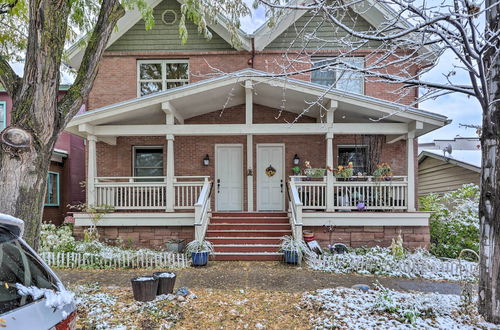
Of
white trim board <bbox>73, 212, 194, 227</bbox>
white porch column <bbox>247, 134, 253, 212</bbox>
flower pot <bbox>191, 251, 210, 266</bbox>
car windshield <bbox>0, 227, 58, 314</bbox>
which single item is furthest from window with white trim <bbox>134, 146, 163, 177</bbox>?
car windshield <bbox>0, 227, 58, 314</bbox>

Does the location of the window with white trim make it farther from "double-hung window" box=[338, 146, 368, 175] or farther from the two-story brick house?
"double-hung window" box=[338, 146, 368, 175]

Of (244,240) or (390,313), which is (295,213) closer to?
(244,240)

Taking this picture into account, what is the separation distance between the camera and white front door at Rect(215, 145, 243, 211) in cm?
1105

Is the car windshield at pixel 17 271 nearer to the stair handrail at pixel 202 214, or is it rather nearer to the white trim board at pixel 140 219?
the stair handrail at pixel 202 214

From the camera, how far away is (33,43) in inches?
154

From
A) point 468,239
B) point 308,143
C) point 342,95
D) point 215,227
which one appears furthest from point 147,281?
point 468,239

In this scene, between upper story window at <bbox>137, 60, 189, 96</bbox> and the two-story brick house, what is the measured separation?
0.12 ft

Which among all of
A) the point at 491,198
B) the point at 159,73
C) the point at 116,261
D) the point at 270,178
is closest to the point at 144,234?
the point at 116,261

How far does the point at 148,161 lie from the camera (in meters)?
11.3

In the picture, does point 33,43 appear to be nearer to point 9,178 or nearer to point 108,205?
point 9,178

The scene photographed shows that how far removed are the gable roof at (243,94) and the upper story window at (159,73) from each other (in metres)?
1.76

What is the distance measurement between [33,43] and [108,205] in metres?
5.83

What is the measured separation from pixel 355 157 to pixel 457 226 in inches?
140

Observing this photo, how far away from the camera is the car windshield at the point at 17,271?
1.85m
